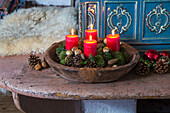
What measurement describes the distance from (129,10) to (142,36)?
18 centimetres

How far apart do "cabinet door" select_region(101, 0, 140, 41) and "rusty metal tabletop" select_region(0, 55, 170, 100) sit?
315 mm

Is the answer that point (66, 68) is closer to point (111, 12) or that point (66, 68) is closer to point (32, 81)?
point (32, 81)

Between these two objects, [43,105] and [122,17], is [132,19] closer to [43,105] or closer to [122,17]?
[122,17]

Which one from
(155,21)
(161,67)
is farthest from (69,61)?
(155,21)

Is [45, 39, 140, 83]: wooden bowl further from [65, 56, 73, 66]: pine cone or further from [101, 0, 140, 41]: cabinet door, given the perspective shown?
[101, 0, 140, 41]: cabinet door

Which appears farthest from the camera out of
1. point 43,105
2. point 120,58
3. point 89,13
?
point 89,13

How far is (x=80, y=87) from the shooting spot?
1.01 m

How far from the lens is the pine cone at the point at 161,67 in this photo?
46.3 inches

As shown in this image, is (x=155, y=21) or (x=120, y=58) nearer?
(x=120, y=58)

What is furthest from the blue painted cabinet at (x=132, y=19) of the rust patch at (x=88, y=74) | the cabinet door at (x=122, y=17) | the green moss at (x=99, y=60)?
the rust patch at (x=88, y=74)

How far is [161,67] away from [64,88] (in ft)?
1.73

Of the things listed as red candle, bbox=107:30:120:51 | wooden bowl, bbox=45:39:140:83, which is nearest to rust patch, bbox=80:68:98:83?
wooden bowl, bbox=45:39:140:83

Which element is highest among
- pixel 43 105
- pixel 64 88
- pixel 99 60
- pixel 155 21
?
pixel 155 21

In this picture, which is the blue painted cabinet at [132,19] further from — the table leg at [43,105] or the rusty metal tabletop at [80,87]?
the table leg at [43,105]
